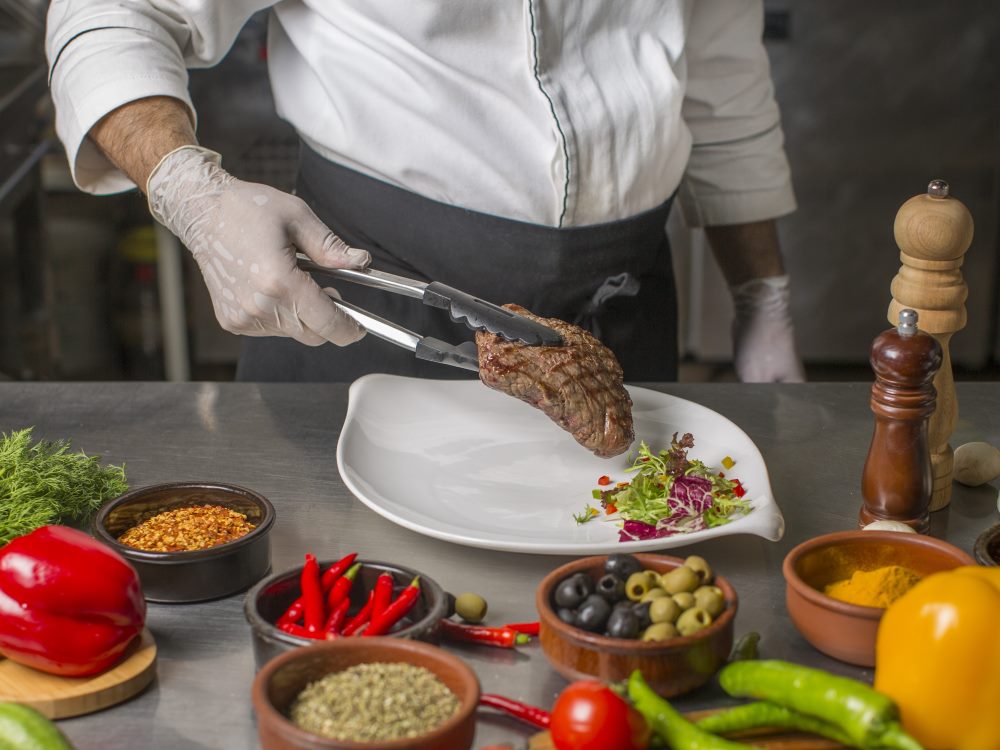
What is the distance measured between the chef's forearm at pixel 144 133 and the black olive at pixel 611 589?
986 mm

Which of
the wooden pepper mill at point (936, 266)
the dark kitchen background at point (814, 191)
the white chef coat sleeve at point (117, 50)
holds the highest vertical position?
the white chef coat sleeve at point (117, 50)

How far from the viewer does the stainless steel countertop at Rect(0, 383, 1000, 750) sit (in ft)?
3.43

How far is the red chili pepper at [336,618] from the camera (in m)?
1.06

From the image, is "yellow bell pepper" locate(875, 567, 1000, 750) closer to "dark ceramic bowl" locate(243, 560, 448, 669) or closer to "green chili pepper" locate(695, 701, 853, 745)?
"green chili pepper" locate(695, 701, 853, 745)

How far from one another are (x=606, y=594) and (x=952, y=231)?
565 mm

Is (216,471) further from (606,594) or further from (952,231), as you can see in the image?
(952,231)

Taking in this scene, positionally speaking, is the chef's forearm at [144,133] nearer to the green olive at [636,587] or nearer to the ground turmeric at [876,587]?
the green olive at [636,587]

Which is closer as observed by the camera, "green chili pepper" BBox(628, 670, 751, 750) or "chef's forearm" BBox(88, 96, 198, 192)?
"green chili pepper" BBox(628, 670, 751, 750)

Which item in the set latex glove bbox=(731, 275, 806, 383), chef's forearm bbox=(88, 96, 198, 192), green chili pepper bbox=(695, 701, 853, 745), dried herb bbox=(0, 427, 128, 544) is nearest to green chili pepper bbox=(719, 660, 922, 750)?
green chili pepper bbox=(695, 701, 853, 745)

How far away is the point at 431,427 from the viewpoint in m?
1.63

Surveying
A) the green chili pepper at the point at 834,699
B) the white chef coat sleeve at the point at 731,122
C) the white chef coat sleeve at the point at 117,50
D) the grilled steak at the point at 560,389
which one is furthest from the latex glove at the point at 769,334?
the green chili pepper at the point at 834,699

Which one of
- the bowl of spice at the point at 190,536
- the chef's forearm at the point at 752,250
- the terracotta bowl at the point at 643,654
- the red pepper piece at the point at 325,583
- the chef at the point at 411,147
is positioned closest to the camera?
the terracotta bowl at the point at 643,654

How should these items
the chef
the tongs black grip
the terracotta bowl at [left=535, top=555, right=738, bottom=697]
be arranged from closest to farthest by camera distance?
the terracotta bowl at [left=535, top=555, right=738, bottom=697]
the tongs black grip
the chef

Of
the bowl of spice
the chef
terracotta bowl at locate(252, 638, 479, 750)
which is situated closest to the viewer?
terracotta bowl at locate(252, 638, 479, 750)
